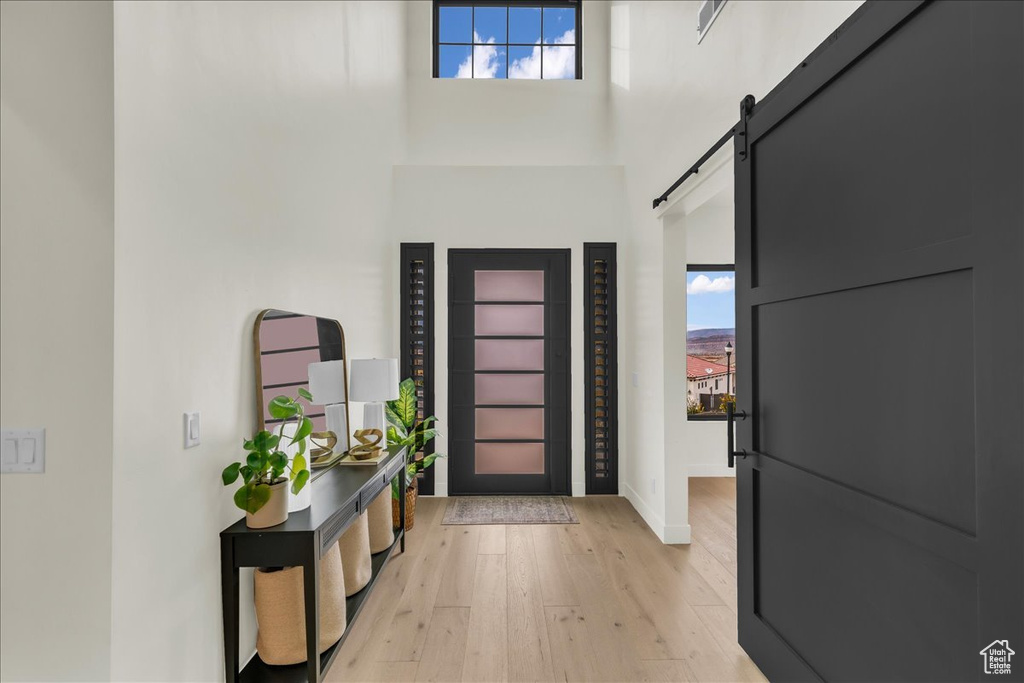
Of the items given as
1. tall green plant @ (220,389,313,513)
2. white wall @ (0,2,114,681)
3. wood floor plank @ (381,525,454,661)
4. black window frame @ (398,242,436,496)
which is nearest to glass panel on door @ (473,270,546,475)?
black window frame @ (398,242,436,496)

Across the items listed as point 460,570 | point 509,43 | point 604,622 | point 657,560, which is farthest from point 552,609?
point 509,43

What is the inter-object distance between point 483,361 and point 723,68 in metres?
2.98

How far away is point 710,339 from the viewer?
5.39 metres

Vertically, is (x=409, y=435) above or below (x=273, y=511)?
below

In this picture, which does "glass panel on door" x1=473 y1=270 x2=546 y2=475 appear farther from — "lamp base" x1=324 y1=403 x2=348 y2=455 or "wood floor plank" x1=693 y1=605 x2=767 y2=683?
"wood floor plank" x1=693 y1=605 x2=767 y2=683

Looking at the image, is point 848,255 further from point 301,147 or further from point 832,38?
point 301,147

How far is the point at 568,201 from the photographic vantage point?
479 centimetres

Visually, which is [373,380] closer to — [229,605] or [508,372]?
[229,605]

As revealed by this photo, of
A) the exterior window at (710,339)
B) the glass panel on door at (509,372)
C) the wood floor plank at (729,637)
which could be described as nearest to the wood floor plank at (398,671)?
the wood floor plank at (729,637)

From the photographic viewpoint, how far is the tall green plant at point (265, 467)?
179 cm

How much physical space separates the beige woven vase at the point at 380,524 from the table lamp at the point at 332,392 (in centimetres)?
39

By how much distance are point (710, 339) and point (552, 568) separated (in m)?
3.15

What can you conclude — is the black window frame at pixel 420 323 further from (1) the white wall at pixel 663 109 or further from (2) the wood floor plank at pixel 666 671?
(2) the wood floor plank at pixel 666 671

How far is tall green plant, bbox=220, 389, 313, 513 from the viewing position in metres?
1.79
